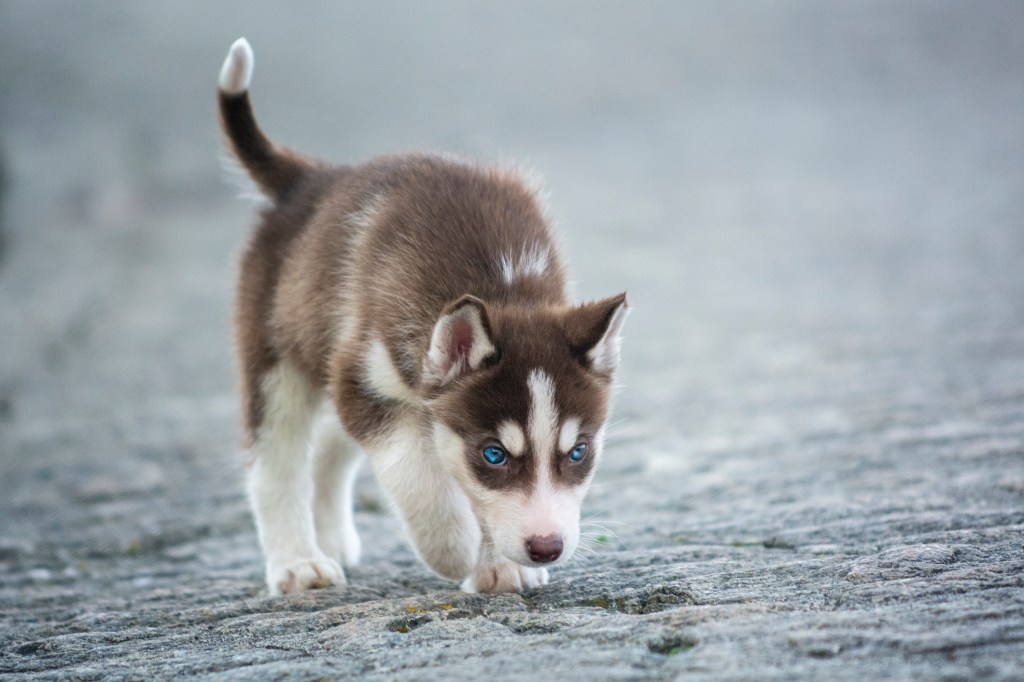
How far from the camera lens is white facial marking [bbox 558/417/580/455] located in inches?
177

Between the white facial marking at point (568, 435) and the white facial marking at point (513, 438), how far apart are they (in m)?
0.16

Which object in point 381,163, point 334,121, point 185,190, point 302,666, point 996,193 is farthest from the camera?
Answer: point 334,121

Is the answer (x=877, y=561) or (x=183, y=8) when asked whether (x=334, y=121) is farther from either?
(x=877, y=561)

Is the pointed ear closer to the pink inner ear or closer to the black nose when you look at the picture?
the pink inner ear

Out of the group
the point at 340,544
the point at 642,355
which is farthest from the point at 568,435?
the point at 642,355

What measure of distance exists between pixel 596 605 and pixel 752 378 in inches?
220

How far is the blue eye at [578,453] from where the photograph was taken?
4617 millimetres

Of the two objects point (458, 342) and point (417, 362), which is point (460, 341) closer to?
point (458, 342)

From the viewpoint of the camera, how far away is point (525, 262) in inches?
206

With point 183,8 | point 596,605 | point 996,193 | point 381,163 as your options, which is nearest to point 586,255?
point 996,193

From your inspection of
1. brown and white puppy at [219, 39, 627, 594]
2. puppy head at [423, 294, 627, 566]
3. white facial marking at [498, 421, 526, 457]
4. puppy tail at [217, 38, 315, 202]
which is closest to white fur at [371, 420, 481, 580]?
brown and white puppy at [219, 39, 627, 594]

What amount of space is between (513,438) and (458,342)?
1.61 ft

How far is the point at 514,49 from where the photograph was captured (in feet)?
84.1

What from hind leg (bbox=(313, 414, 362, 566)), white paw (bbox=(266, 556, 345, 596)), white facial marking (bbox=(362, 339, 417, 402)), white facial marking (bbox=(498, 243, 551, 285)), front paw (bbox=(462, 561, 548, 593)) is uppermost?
white facial marking (bbox=(498, 243, 551, 285))
